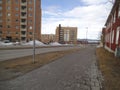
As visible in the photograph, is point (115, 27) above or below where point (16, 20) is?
below

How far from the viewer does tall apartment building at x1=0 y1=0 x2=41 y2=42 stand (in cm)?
6306

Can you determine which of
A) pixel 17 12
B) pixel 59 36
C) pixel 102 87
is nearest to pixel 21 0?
pixel 17 12

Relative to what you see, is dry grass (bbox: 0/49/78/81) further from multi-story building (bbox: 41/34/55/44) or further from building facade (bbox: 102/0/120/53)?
multi-story building (bbox: 41/34/55/44)

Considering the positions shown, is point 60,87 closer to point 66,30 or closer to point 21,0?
point 21,0

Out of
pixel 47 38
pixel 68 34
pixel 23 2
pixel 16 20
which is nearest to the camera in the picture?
pixel 16 20

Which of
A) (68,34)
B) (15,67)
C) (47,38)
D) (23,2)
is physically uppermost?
(23,2)

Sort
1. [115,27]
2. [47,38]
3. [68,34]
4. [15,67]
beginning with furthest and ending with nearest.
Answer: [68,34] → [47,38] → [115,27] → [15,67]

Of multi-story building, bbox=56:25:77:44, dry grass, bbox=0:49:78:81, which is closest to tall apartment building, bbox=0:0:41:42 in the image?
multi-story building, bbox=56:25:77:44

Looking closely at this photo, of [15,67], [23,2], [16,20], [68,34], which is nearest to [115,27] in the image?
[15,67]

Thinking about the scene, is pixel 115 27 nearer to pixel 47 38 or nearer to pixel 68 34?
pixel 68 34

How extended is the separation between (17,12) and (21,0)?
5.41 m

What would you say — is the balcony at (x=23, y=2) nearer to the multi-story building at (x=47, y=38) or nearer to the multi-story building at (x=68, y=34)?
the multi-story building at (x=47, y=38)

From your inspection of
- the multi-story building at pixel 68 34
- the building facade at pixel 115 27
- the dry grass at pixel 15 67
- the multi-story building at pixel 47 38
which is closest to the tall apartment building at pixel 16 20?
the multi-story building at pixel 47 38

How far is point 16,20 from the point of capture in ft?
208
